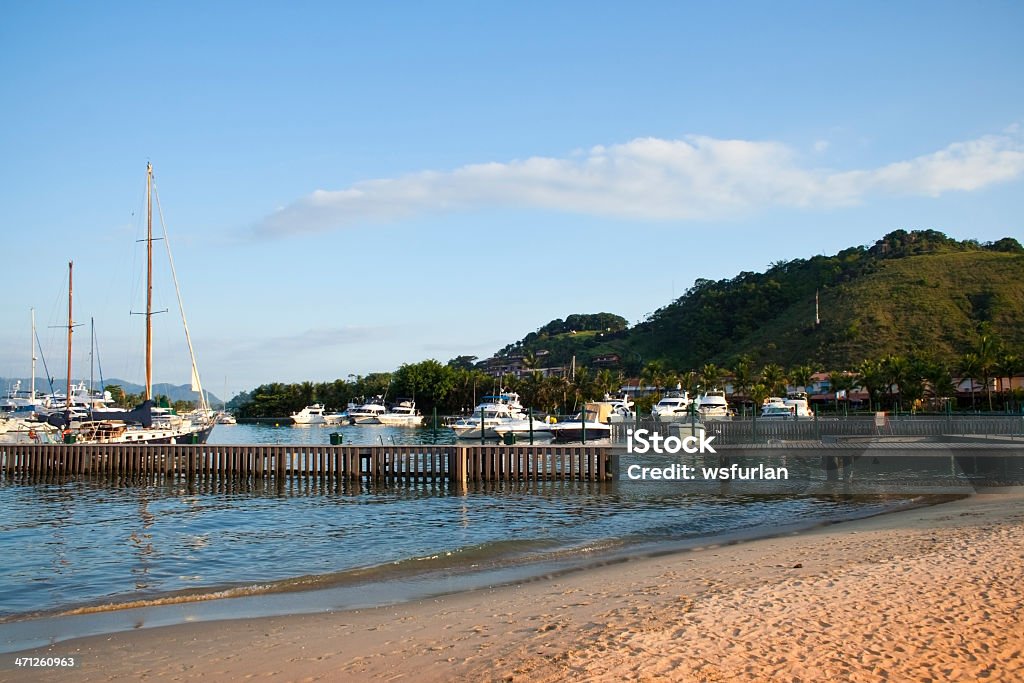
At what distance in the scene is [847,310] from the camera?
112 meters

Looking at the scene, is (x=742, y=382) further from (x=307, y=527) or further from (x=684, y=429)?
(x=307, y=527)

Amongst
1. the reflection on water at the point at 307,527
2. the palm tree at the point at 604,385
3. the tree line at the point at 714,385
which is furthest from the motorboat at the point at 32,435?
the palm tree at the point at 604,385

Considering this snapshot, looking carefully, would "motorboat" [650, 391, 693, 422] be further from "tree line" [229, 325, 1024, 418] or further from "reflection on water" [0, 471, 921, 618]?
"reflection on water" [0, 471, 921, 618]

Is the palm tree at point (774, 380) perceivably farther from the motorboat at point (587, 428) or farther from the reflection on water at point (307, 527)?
the reflection on water at point (307, 527)

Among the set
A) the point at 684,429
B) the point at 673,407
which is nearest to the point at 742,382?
the point at 673,407

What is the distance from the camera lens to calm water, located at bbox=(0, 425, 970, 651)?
14203mm

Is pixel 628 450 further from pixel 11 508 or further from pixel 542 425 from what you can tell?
pixel 11 508

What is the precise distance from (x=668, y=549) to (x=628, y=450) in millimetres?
16444

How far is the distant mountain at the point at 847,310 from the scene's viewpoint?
97.8 m

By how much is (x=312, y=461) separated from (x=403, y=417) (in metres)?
74.0

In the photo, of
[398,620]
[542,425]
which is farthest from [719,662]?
[542,425]

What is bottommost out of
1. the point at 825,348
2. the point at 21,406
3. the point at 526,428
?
the point at 526,428

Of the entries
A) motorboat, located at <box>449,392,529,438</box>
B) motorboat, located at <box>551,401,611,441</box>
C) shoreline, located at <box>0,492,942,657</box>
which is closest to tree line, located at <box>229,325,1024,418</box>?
motorboat, located at <box>449,392,529,438</box>

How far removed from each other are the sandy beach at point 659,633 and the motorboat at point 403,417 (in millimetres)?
94692
